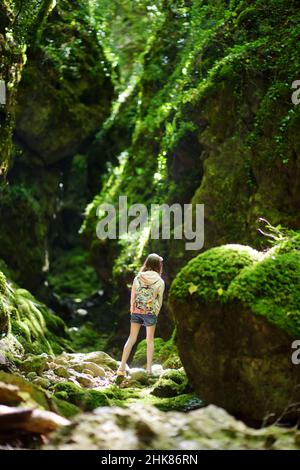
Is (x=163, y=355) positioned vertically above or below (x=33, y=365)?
below

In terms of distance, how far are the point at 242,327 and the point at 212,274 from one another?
24.5 inches

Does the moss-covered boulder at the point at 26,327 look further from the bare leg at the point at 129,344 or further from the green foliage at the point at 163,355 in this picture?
the green foliage at the point at 163,355

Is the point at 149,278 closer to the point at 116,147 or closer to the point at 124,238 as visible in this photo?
the point at 124,238

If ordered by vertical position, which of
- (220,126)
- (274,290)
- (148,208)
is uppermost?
(220,126)

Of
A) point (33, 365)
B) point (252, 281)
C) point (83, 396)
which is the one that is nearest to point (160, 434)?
point (252, 281)

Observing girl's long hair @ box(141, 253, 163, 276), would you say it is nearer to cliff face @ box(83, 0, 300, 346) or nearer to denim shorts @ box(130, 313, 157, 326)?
denim shorts @ box(130, 313, 157, 326)

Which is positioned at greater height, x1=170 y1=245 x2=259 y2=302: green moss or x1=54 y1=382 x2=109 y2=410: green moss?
x1=170 y1=245 x2=259 y2=302: green moss

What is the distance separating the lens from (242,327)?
5.14 m

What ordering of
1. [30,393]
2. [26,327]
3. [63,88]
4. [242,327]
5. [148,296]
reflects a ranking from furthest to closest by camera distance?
[63,88] → [26,327] → [148,296] → [242,327] → [30,393]

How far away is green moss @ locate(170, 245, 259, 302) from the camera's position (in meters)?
5.41

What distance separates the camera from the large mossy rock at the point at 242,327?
16.4 feet

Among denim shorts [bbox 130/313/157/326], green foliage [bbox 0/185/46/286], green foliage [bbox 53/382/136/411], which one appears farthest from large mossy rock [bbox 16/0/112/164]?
green foliage [bbox 53/382/136/411]

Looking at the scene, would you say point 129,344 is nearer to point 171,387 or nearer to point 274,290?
point 171,387

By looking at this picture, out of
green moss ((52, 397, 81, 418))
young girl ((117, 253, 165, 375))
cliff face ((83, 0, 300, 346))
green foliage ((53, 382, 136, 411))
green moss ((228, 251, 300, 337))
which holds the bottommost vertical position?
green foliage ((53, 382, 136, 411))
